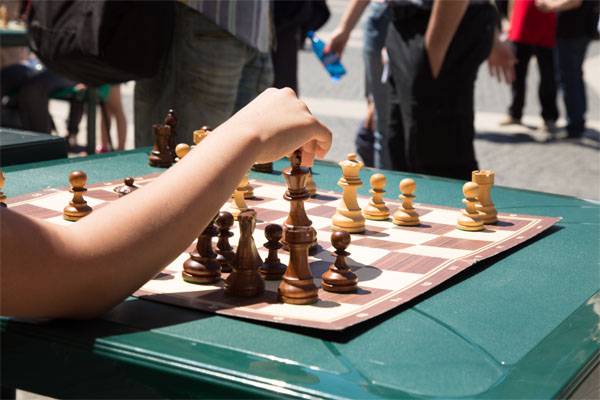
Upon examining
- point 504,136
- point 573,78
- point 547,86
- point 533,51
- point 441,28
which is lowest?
point 504,136

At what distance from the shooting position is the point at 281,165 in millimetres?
2865

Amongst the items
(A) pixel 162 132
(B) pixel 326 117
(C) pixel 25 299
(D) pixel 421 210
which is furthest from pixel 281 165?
(B) pixel 326 117

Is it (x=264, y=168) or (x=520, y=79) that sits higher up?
(x=264, y=168)

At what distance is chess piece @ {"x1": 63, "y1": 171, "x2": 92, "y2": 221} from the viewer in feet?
6.56

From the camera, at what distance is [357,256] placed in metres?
1.88

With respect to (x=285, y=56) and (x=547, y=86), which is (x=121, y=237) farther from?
(x=547, y=86)

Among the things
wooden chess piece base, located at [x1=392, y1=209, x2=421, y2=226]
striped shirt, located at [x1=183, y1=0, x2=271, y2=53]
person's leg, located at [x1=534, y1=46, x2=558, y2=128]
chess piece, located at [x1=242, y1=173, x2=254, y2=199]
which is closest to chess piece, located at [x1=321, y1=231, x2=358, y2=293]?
wooden chess piece base, located at [x1=392, y1=209, x2=421, y2=226]

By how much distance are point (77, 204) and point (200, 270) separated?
0.48 m

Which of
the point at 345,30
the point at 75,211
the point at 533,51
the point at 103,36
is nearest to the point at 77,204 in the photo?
the point at 75,211

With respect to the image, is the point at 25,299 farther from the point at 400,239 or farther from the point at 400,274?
the point at 400,239

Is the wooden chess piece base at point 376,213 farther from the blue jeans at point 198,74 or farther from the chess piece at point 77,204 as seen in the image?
the blue jeans at point 198,74

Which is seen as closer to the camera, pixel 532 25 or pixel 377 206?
pixel 377 206

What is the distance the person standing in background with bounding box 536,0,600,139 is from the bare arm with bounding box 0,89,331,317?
7.22 m

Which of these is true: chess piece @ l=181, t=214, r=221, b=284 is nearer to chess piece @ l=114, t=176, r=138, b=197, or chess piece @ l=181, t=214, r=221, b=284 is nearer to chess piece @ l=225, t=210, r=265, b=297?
chess piece @ l=225, t=210, r=265, b=297
